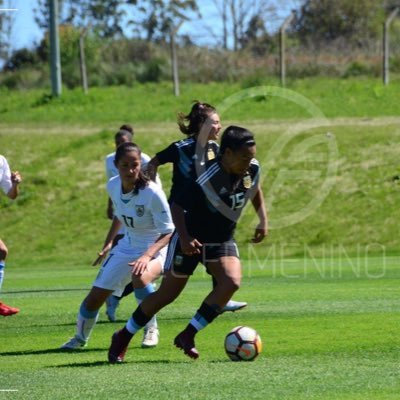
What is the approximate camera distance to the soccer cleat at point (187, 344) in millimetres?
9094

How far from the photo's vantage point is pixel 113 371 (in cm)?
873

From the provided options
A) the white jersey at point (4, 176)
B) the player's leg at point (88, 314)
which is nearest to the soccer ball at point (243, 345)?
the player's leg at point (88, 314)

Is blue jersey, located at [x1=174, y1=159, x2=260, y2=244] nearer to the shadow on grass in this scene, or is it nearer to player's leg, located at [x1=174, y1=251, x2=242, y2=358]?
player's leg, located at [x1=174, y1=251, x2=242, y2=358]

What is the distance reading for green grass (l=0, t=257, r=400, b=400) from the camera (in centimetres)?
767

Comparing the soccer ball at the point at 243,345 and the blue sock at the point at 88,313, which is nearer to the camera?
the soccer ball at the point at 243,345

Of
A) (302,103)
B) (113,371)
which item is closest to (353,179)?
(302,103)

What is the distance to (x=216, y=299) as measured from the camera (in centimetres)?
918

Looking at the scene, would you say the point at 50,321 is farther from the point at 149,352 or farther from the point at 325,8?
the point at 325,8

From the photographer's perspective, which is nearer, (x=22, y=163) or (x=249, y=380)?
(x=249, y=380)

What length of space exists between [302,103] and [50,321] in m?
23.5

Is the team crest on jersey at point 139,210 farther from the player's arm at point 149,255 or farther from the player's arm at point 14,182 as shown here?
the player's arm at point 14,182

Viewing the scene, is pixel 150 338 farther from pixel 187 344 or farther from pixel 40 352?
pixel 187 344

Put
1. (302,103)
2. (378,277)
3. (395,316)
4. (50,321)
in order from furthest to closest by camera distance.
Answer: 1. (302,103)
2. (378,277)
3. (50,321)
4. (395,316)

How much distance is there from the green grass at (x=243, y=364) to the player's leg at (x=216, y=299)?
176 mm
